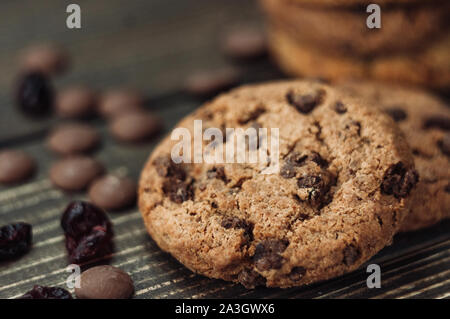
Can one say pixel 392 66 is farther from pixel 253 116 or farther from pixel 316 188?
pixel 316 188

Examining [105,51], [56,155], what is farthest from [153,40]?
[56,155]

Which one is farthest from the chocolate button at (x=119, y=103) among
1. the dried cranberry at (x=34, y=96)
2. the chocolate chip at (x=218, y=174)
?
the chocolate chip at (x=218, y=174)

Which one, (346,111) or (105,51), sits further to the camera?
(105,51)

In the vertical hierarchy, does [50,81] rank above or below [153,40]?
below

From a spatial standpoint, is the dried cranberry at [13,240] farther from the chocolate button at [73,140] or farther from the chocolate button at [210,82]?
the chocolate button at [210,82]

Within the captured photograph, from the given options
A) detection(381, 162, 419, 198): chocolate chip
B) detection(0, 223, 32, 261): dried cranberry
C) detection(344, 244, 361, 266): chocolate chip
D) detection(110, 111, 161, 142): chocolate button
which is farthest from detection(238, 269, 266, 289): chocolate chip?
detection(110, 111, 161, 142): chocolate button

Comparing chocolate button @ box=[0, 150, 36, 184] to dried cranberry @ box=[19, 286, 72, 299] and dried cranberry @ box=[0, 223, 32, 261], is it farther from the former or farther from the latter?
dried cranberry @ box=[19, 286, 72, 299]

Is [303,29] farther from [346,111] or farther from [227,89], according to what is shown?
[346,111]
